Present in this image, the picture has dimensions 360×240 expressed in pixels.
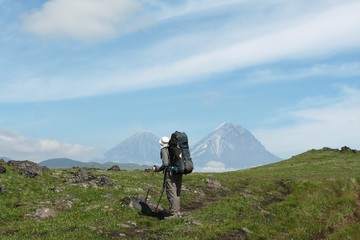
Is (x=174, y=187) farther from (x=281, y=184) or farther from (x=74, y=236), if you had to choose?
(x=281, y=184)

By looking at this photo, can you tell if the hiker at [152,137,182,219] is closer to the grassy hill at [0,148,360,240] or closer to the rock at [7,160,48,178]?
the grassy hill at [0,148,360,240]

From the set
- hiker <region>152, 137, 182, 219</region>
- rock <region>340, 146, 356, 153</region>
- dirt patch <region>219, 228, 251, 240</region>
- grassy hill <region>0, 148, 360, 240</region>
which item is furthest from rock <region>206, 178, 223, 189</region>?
rock <region>340, 146, 356, 153</region>

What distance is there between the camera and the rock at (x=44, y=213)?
2178cm

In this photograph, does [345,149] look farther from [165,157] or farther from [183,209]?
[165,157]

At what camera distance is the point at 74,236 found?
1669cm

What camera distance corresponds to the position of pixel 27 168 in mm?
35250

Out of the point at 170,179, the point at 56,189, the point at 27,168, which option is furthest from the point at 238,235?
the point at 27,168

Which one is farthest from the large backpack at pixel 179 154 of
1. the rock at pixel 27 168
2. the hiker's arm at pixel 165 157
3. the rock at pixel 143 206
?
the rock at pixel 27 168

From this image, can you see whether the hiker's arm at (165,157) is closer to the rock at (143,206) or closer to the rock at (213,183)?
the rock at (143,206)

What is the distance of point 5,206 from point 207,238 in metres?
12.8

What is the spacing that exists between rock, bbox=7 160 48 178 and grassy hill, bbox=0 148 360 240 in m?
0.65

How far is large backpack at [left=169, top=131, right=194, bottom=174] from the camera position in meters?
21.6

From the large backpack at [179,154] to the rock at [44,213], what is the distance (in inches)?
271

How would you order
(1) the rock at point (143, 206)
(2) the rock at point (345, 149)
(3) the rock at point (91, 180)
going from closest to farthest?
(1) the rock at point (143, 206)
(3) the rock at point (91, 180)
(2) the rock at point (345, 149)
